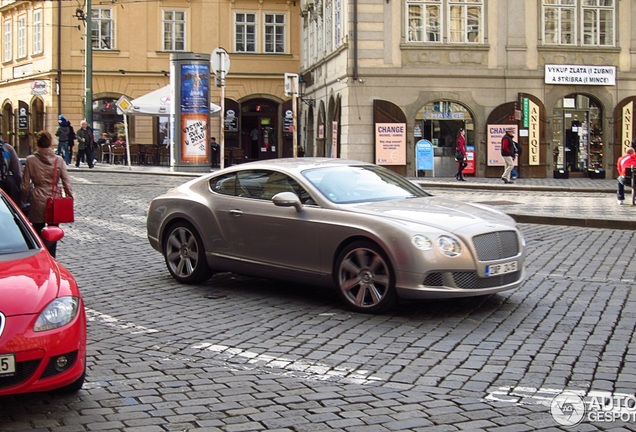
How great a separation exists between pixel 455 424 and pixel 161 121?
4422 centimetres

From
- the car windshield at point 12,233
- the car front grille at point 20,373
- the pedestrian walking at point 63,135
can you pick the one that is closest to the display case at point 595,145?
the pedestrian walking at point 63,135

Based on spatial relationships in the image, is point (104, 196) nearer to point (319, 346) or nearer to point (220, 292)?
point (220, 292)

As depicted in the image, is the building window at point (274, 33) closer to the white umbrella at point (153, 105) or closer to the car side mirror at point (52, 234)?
the white umbrella at point (153, 105)

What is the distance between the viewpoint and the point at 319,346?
730 cm

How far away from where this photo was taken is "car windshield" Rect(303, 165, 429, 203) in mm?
9250

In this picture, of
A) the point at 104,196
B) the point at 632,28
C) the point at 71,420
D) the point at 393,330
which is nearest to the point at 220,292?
the point at 393,330

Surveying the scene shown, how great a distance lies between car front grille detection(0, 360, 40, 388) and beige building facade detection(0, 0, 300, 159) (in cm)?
4214

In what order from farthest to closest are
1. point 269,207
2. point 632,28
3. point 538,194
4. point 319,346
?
point 632,28
point 538,194
point 269,207
point 319,346

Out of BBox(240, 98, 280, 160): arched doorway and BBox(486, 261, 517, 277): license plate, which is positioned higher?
BBox(240, 98, 280, 160): arched doorway

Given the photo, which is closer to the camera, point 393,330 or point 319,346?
point 319,346

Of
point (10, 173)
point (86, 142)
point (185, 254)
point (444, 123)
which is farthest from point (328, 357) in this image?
point (86, 142)

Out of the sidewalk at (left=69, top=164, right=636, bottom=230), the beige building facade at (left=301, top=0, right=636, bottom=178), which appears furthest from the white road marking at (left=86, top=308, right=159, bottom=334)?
the beige building facade at (left=301, top=0, right=636, bottom=178)

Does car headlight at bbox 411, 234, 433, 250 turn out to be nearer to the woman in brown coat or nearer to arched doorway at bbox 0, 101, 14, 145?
the woman in brown coat

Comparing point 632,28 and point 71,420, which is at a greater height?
point 632,28
